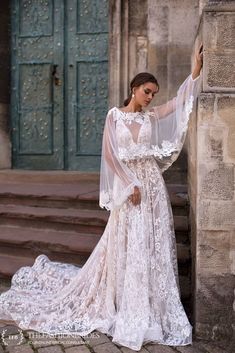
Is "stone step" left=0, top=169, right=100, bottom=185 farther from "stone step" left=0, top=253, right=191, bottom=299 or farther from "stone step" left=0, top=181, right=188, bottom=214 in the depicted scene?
"stone step" left=0, top=253, right=191, bottom=299

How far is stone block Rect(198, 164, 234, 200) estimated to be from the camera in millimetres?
3322

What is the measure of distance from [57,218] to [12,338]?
1.77 metres

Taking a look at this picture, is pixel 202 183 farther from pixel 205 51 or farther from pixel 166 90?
pixel 166 90

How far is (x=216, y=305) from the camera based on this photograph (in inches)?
132

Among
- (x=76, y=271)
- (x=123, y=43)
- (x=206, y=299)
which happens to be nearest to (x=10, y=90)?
(x=123, y=43)

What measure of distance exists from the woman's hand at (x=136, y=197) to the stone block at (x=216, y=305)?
69 centimetres

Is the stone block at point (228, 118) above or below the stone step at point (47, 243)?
above

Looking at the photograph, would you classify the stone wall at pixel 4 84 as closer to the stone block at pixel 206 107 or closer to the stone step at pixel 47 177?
the stone step at pixel 47 177

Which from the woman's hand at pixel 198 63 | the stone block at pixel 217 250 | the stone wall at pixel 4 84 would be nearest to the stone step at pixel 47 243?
the stone block at pixel 217 250

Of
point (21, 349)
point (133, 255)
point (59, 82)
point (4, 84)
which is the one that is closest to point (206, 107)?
point (133, 255)

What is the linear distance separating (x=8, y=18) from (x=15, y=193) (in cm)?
297

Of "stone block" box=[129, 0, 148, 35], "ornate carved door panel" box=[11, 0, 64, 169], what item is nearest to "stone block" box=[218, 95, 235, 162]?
"stone block" box=[129, 0, 148, 35]

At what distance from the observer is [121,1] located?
604cm

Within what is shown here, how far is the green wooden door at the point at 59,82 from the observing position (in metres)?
6.72
